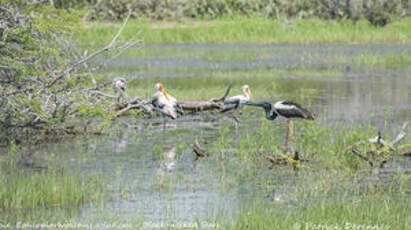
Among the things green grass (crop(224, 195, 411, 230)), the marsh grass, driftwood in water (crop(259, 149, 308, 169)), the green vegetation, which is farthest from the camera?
the green vegetation

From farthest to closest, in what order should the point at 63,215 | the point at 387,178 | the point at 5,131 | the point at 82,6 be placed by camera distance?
the point at 82,6 < the point at 5,131 < the point at 387,178 < the point at 63,215

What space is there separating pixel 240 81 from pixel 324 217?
57.3 feet

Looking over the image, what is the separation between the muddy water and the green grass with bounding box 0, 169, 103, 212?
0.28 meters

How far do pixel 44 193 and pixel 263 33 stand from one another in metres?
33.3

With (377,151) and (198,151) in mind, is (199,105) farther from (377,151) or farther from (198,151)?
(377,151)

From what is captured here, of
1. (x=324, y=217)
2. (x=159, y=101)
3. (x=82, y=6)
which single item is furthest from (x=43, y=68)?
(x=82, y=6)

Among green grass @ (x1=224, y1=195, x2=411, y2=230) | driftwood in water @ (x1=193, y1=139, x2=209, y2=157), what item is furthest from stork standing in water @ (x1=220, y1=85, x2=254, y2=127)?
green grass @ (x1=224, y1=195, x2=411, y2=230)

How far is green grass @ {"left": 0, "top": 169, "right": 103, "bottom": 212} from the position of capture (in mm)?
10234

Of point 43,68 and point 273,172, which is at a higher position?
point 43,68

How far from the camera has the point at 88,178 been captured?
11.9m

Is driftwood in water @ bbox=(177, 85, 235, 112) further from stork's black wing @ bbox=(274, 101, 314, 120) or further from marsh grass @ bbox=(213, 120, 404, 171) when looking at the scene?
stork's black wing @ bbox=(274, 101, 314, 120)

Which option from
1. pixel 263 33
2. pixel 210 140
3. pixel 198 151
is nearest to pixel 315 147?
pixel 198 151

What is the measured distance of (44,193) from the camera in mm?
10508

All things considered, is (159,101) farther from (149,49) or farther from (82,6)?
(82,6)
